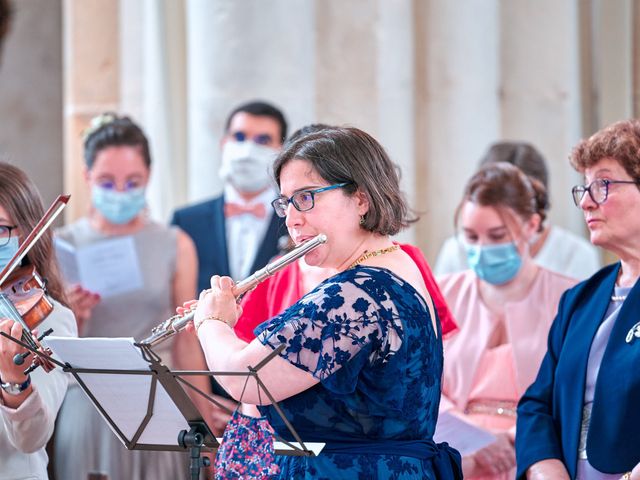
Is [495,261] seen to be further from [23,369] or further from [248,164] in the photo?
[23,369]

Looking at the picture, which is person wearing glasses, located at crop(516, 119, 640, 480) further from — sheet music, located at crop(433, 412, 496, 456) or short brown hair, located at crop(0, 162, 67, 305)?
short brown hair, located at crop(0, 162, 67, 305)

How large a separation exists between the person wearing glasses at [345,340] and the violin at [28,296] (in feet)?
1.55

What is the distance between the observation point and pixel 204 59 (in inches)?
241

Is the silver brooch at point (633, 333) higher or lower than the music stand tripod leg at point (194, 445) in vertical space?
higher

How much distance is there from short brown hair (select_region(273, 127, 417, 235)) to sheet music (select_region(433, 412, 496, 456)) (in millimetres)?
1071

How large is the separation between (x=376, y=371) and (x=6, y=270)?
1.06m

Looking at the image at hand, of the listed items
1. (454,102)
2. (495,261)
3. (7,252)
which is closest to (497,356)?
(495,261)

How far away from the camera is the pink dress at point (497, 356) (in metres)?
4.33

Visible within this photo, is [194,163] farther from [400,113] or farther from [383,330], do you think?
[383,330]

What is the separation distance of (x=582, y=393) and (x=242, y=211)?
2390mm

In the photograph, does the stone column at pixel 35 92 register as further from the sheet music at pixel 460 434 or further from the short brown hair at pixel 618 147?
the short brown hair at pixel 618 147

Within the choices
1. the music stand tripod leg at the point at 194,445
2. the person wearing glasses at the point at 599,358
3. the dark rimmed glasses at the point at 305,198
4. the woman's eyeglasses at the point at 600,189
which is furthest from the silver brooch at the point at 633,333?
the music stand tripod leg at the point at 194,445

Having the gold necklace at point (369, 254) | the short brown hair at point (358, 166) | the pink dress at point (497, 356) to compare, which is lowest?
the pink dress at point (497, 356)

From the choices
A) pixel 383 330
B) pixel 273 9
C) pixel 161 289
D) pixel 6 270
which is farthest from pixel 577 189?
pixel 273 9
